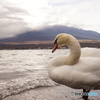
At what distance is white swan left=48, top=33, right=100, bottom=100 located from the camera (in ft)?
16.8

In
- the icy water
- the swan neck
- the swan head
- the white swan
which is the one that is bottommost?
the icy water

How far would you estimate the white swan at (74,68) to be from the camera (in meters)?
5.13

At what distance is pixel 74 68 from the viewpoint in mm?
5203

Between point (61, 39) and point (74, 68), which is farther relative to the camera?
point (61, 39)

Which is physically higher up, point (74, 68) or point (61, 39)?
point (61, 39)

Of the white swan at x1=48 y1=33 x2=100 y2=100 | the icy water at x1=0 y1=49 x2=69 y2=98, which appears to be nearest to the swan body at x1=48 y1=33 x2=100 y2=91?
the white swan at x1=48 y1=33 x2=100 y2=100

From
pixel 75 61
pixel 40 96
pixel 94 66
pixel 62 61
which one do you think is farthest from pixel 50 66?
pixel 40 96

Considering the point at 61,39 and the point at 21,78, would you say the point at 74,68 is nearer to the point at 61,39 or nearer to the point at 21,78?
the point at 61,39

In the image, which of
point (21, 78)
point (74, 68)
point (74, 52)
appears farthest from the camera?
point (21, 78)

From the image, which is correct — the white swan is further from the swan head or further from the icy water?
the icy water

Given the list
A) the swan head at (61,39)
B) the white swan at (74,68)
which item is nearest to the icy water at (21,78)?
the white swan at (74,68)

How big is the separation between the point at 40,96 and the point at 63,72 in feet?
10.4

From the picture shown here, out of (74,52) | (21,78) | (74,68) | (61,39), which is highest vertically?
(61,39)

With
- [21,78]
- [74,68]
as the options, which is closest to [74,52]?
[74,68]
